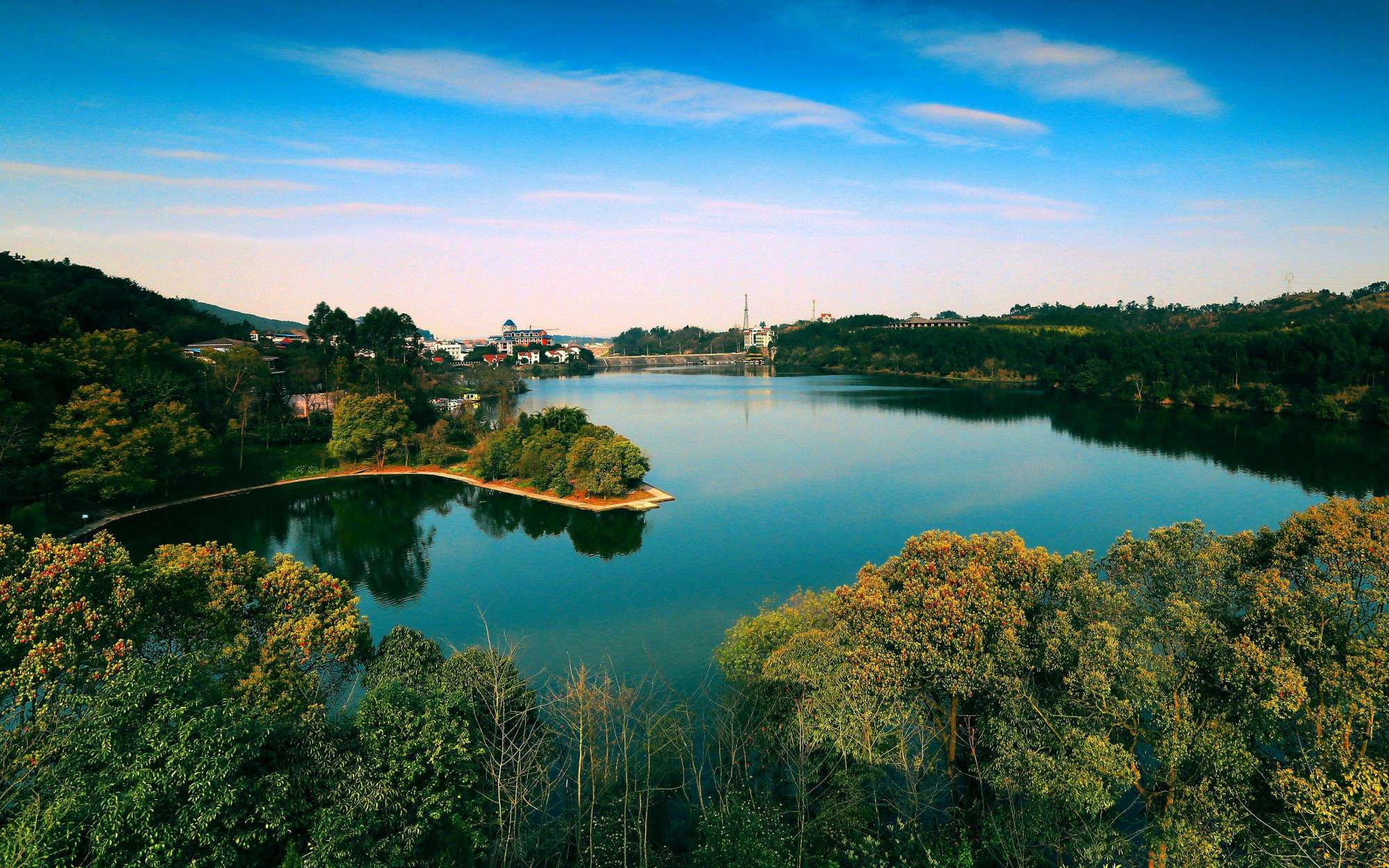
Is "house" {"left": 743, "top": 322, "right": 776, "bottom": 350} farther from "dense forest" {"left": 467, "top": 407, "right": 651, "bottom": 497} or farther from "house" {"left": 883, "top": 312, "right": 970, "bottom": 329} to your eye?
"dense forest" {"left": 467, "top": 407, "right": 651, "bottom": 497}

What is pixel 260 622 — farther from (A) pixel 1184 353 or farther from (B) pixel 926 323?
(B) pixel 926 323

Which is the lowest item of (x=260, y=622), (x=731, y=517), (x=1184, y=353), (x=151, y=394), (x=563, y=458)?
(x=731, y=517)

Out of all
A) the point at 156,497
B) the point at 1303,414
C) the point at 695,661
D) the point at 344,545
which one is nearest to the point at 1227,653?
the point at 695,661

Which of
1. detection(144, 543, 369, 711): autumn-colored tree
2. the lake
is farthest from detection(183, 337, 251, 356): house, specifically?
detection(144, 543, 369, 711): autumn-colored tree

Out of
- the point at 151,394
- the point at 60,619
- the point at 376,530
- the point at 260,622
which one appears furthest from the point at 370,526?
the point at 60,619

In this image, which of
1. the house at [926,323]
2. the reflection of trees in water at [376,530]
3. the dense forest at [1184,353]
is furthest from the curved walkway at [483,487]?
the house at [926,323]
